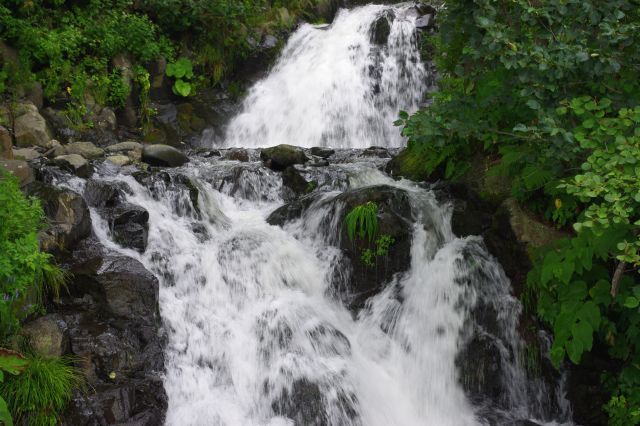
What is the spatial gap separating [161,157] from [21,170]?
3.04 m

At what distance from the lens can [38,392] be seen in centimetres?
418

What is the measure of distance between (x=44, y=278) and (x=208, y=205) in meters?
2.87

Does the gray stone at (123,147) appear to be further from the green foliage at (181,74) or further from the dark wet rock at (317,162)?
the dark wet rock at (317,162)

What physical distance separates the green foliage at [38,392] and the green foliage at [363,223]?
345 centimetres

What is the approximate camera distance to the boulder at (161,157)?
908 cm

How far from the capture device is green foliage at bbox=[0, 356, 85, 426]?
13.4ft

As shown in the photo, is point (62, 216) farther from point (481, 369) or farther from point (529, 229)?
point (529, 229)

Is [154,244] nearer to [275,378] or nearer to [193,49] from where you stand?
[275,378]

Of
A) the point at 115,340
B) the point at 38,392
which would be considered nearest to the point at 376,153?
the point at 115,340

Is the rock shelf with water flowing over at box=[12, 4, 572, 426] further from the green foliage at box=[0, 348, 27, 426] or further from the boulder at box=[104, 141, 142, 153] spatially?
the boulder at box=[104, 141, 142, 153]

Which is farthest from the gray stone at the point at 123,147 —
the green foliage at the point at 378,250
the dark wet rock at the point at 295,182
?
the green foliage at the point at 378,250

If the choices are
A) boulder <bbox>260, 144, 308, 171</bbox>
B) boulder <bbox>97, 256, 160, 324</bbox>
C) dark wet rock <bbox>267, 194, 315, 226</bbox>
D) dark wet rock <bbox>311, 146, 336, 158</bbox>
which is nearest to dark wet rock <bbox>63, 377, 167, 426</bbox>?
boulder <bbox>97, 256, 160, 324</bbox>

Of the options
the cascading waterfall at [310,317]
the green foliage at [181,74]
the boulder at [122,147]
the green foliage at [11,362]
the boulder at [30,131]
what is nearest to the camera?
the green foliage at [11,362]

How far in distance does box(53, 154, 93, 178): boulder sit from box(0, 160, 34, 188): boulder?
44.2 inches
